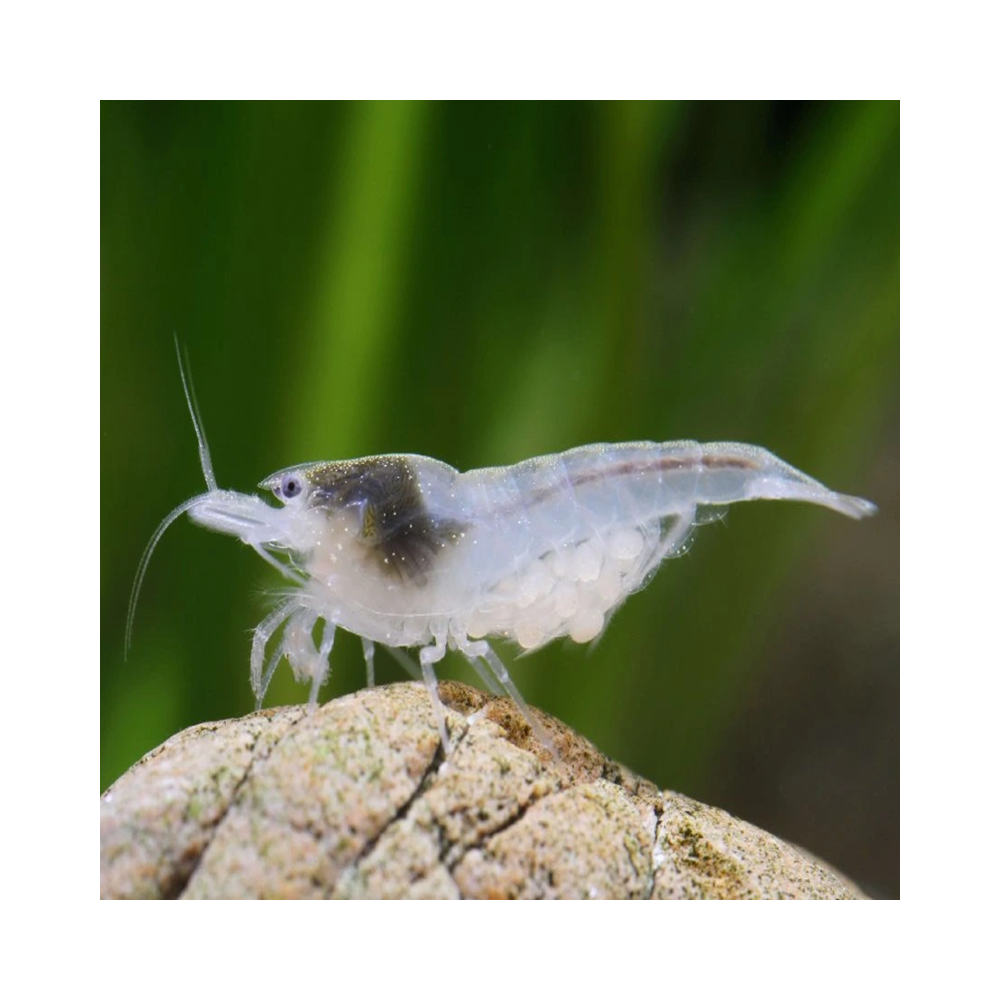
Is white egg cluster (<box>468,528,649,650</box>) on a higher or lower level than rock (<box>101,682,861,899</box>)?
higher

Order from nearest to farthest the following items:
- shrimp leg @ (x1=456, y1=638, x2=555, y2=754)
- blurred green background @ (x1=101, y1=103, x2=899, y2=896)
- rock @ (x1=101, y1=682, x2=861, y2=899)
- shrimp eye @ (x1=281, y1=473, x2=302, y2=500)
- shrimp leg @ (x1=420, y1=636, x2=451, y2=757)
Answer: rock @ (x1=101, y1=682, x2=861, y2=899) < shrimp leg @ (x1=420, y1=636, x2=451, y2=757) < shrimp leg @ (x1=456, y1=638, x2=555, y2=754) < shrimp eye @ (x1=281, y1=473, x2=302, y2=500) < blurred green background @ (x1=101, y1=103, x2=899, y2=896)

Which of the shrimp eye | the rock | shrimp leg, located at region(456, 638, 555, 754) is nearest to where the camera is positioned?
the rock

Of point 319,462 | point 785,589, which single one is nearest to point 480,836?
point 319,462

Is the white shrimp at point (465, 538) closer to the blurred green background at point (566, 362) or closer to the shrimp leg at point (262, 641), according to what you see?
the shrimp leg at point (262, 641)

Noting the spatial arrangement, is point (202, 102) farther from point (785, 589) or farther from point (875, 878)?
point (875, 878)

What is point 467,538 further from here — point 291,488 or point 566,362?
point 566,362

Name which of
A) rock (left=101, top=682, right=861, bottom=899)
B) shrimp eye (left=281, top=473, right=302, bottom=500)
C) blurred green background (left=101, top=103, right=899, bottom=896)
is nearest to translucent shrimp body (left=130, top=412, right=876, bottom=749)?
shrimp eye (left=281, top=473, right=302, bottom=500)

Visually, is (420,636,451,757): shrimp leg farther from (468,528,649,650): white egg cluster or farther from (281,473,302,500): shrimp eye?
(281,473,302,500): shrimp eye
